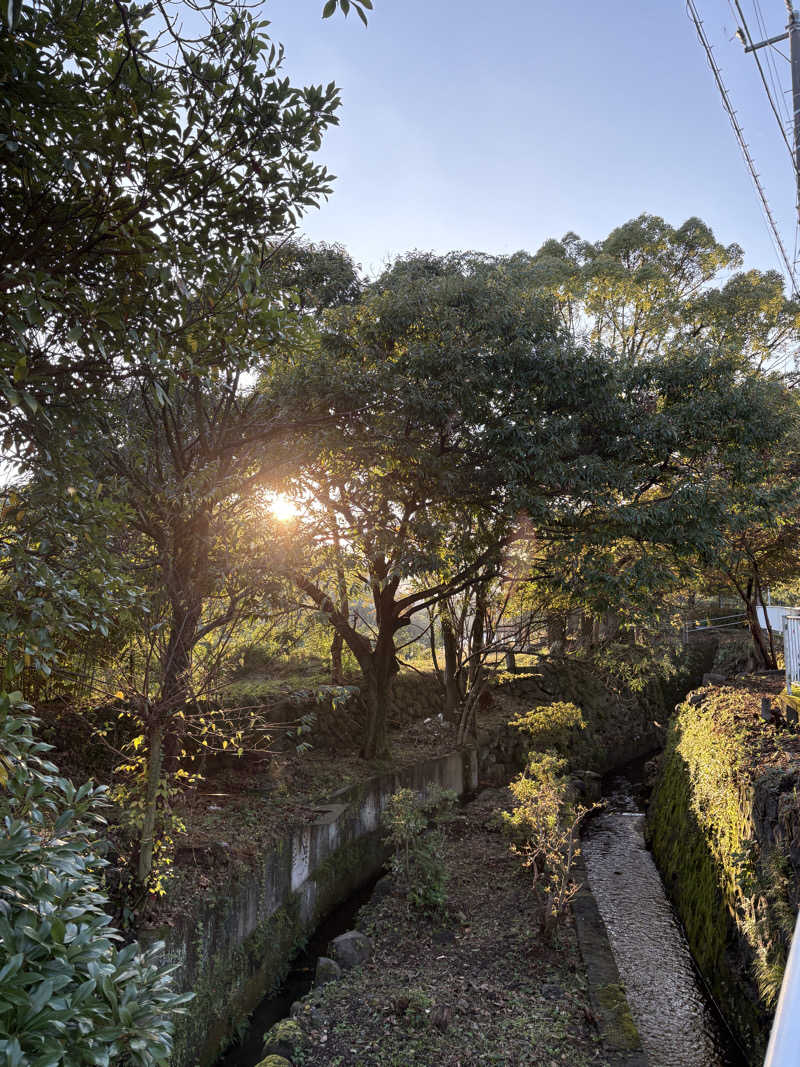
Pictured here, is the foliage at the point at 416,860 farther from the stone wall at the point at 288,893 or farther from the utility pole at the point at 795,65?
the utility pole at the point at 795,65

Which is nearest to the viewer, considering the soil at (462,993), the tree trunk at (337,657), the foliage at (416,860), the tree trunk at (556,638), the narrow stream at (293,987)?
the soil at (462,993)

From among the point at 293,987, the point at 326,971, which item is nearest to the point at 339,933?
the point at 293,987

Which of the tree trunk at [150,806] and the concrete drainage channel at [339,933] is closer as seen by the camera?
the tree trunk at [150,806]

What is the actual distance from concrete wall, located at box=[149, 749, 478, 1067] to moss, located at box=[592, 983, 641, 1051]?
12.0ft

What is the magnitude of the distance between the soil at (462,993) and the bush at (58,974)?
4.13 metres

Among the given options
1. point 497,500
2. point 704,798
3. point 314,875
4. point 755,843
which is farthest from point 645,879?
point 497,500

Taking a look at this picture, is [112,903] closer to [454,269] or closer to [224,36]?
[224,36]

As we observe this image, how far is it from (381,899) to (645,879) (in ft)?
16.5

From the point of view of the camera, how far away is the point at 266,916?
7531mm

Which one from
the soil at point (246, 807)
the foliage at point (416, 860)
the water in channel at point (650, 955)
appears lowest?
the water in channel at point (650, 955)

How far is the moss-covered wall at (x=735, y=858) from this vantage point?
6.16m

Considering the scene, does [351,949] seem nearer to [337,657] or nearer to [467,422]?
[337,657]

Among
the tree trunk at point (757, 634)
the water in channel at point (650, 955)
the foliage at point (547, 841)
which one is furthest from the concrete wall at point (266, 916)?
the tree trunk at point (757, 634)

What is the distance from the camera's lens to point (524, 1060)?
17.9 feet
